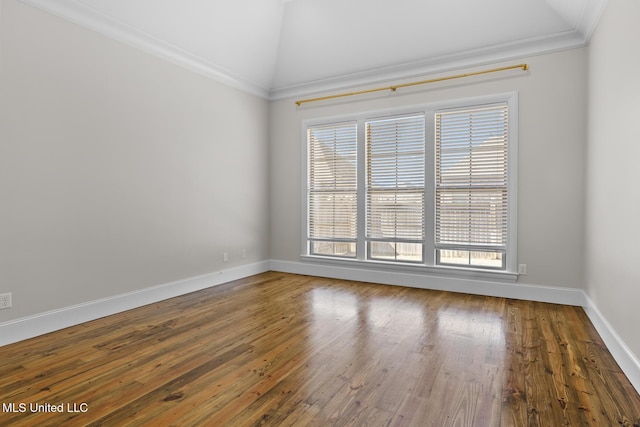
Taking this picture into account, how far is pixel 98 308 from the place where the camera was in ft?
11.6

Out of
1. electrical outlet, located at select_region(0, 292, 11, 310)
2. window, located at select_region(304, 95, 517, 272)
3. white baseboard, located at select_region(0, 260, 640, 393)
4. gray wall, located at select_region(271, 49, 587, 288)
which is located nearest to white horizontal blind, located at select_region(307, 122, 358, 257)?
window, located at select_region(304, 95, 517, 272)

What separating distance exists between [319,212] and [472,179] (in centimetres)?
226

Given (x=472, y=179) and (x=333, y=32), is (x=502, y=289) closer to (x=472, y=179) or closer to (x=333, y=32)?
(x=472, y=179)

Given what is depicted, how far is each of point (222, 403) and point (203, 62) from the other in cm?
404

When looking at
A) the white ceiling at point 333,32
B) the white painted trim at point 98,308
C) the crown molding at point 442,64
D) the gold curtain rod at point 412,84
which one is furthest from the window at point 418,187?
the white painted trim at point 98,308

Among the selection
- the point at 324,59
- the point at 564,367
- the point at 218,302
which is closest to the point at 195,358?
the point at 218,302

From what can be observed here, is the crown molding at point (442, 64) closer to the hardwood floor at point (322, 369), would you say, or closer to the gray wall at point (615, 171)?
the gray wall at point (615, 171)

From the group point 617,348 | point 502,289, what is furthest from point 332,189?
point 617,348

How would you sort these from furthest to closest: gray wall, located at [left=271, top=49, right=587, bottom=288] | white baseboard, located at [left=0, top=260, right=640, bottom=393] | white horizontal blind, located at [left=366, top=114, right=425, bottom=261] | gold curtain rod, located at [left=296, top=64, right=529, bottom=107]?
white horizontal blind, located at [left=366, top=114, right=425, bottom=261] → gold curtain rod, located at [left=296, top=64, right=529, bottom=107] → gray wall, located at [left=271, top=49, right=587, bottom=288] → white baseboard, located at [left=0, top=260, right=640, bottom=393]

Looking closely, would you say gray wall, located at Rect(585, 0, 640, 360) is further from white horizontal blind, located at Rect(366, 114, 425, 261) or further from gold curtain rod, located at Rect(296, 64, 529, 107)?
white horizontal blind, located at Rect(366, 114, 425, 261)

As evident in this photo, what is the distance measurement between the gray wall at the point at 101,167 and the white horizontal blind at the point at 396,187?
200cm

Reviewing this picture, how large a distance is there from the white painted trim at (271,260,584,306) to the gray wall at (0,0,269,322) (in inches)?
46.6

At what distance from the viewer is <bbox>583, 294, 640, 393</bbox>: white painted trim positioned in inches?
88.3

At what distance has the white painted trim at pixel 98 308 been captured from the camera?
2.95 meters
